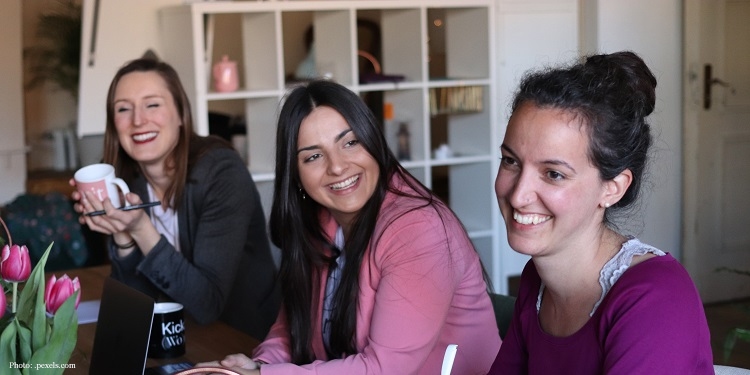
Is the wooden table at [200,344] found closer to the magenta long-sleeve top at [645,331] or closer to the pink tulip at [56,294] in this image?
the pink tulip at [56,294]

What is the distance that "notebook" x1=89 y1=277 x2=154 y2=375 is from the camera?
4.80ft

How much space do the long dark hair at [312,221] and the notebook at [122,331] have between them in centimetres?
40

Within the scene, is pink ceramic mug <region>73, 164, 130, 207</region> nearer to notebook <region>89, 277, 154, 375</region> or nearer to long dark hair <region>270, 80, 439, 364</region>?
long dark hair <region>270, 80, 439, 364</region>

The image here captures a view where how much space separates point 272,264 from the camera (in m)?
2.65

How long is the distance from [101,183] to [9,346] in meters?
1.03

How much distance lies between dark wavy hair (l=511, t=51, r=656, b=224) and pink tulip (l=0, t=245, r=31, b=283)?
0.73m

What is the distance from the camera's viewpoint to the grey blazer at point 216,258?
7.51ft

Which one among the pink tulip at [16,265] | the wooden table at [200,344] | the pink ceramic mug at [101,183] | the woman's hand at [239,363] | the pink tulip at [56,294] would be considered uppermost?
the pink ceramic mug at [101,183]

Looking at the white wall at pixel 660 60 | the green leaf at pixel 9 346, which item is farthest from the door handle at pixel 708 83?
the green leaf at pixel 9 346

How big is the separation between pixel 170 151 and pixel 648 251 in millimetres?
1458

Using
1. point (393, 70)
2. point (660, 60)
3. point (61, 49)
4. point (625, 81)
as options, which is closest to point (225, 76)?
point (393, 70)

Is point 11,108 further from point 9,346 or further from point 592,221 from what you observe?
point 592,221

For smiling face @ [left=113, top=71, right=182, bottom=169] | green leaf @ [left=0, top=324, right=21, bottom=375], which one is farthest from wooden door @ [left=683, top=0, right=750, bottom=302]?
green leaf @ [left=0, top=324, right=21, bottom=375]

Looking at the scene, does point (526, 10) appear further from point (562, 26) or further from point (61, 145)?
point (61, 145)
